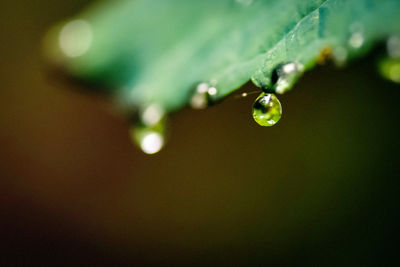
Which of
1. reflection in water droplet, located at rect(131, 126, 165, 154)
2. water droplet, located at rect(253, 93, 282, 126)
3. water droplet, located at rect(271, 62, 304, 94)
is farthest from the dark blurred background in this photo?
water droplet, located at rect(271, 62, 304, 94)

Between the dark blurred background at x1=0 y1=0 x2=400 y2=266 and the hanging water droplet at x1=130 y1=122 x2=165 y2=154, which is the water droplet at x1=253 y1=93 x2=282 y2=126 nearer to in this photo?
the hanging water droplet at x1=130 y1=122 x2=165 y2=154

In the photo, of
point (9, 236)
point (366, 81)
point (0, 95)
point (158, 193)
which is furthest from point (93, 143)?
point (366, 81)

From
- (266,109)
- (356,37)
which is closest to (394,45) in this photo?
(356,37)

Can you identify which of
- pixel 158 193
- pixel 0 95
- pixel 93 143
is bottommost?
pixel 158 193

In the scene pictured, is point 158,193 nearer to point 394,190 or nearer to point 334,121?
point 334,121

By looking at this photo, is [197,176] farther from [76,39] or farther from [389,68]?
[389,68]

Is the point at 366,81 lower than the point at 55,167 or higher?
lower

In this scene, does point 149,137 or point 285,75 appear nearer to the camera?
point 285,75
